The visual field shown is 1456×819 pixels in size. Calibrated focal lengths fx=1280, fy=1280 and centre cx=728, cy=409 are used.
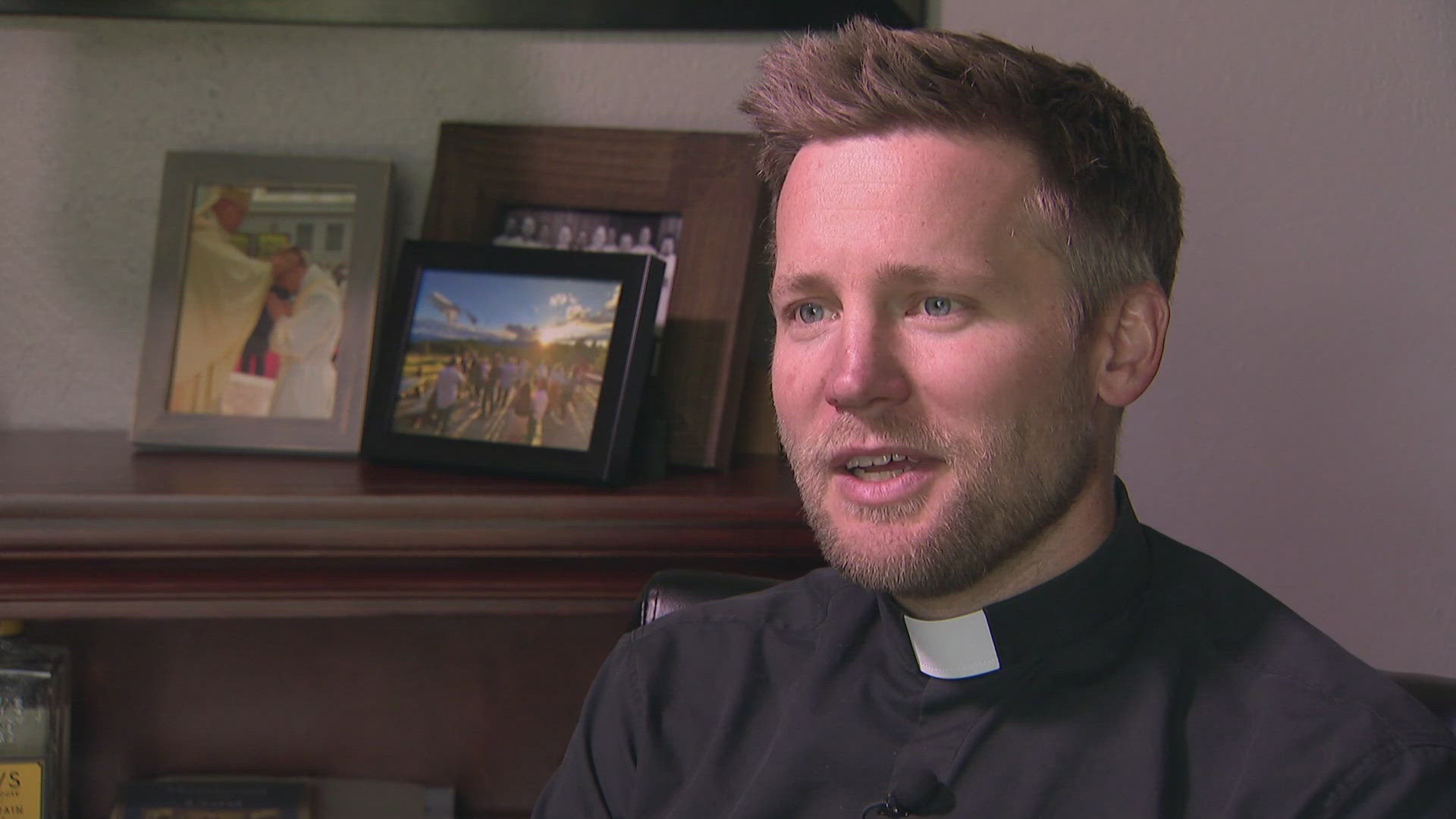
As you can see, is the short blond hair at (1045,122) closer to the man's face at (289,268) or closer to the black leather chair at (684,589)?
the black leather chair at (684,589)

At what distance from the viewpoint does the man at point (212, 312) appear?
1559 millimetres

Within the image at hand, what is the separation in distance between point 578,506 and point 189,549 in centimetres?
39

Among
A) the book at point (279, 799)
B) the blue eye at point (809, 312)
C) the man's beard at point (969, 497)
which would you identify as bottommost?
the book at point (279, 799)

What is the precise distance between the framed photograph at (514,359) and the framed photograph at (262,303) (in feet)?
0.23

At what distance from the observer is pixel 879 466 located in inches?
37.9

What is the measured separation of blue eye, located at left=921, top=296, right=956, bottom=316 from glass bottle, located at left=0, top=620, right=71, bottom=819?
1.10 m

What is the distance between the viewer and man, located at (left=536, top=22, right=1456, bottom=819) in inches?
35.8

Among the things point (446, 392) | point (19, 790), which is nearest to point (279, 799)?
point (19, 790)

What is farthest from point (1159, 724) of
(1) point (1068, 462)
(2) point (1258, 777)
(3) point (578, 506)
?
(3) point (578, 506)

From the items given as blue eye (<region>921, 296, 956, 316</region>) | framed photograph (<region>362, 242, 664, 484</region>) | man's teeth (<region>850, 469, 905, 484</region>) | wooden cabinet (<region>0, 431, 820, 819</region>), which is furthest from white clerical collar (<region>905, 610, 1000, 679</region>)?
framed photograph (<region>362, 242, 664, 484</region>)

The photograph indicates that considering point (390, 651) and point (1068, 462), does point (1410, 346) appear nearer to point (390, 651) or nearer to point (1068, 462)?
point (1068, 462)

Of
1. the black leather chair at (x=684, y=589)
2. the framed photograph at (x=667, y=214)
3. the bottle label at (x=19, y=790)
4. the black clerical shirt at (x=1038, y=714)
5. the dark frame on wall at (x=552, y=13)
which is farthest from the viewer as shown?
the dark frame on wall at (x=552, y=13)

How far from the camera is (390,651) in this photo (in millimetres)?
1671

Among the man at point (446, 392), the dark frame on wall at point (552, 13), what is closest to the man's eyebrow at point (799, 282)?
the man at point (446, 392)
